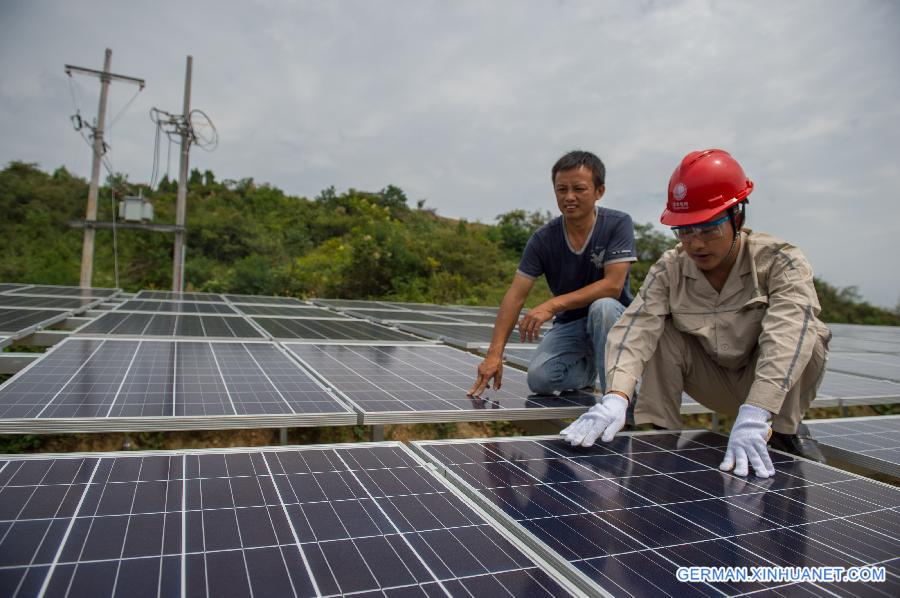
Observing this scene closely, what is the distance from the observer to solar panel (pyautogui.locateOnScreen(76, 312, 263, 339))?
209 inches

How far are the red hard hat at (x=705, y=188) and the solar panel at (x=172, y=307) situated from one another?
22.4 feet

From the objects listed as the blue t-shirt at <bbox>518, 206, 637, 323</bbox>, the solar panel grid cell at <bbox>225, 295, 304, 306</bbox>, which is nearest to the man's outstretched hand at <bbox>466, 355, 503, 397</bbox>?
the blue t-shirt at <bbox>518, 206, 637, 323</bbox>

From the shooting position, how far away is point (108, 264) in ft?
79.6

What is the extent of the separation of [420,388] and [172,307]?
6.21 meters

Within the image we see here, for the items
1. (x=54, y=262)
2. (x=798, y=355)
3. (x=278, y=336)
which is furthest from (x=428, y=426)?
(x=54, y=262)

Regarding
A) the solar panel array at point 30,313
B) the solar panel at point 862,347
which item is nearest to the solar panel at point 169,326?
the solar panel array at point 30,313

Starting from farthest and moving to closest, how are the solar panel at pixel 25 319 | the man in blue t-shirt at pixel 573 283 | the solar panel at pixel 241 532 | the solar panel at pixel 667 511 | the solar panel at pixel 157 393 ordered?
the solar panel at pixel 25 319 → the man in blue t-shirt at pixel 573 283 → the solar panel at pixel 157 393 → the solar panel at pixel 667 511 → the solar panel at pixel 241 532

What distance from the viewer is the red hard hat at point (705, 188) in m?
2.75

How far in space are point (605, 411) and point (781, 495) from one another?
803 mm

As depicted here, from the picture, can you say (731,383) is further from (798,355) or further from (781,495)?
(781,495)

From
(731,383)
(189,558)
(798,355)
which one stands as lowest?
(189,558)

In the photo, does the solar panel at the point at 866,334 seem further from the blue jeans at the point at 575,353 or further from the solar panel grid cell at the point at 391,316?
the blue jeans at the point at 575,353

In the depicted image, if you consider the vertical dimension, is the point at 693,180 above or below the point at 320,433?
above

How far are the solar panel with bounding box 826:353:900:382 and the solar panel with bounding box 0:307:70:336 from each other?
7.80 meters
